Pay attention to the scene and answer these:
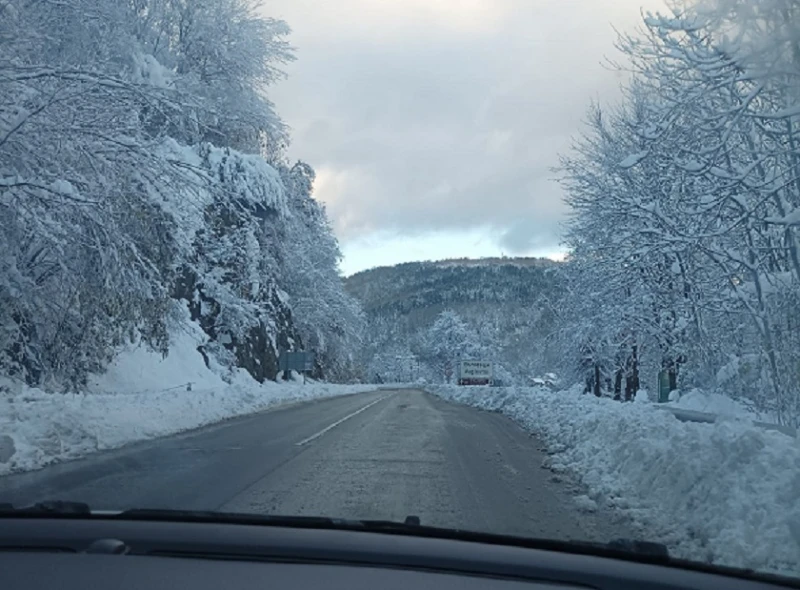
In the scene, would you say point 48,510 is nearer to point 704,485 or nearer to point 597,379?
point 704,485

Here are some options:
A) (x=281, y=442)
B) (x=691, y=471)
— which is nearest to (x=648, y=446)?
(x=691, y=471)

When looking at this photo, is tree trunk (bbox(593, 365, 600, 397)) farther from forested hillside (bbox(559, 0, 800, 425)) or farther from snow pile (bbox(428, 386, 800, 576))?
snow pile (bbox(428, 386, 800, 576))

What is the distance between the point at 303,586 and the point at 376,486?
677 centimetres

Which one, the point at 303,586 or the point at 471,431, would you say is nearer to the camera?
the point at 303,586

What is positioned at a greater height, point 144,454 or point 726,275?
point 726,275

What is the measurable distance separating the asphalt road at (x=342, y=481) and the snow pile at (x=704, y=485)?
511 mm

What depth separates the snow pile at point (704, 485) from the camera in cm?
650

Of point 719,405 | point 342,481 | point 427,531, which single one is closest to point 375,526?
point 427,531

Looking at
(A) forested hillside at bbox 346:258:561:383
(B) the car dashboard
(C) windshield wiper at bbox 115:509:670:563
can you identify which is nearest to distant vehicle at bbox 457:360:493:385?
Result: (A) forested hillside at bbox 346:258:561:383

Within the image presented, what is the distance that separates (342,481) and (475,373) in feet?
215

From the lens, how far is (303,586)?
3.48 m

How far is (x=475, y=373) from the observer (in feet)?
247

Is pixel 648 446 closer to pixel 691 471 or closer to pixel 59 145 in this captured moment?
pixel 691 471

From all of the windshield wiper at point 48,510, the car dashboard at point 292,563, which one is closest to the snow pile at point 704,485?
the car dashboard at point 292,563
